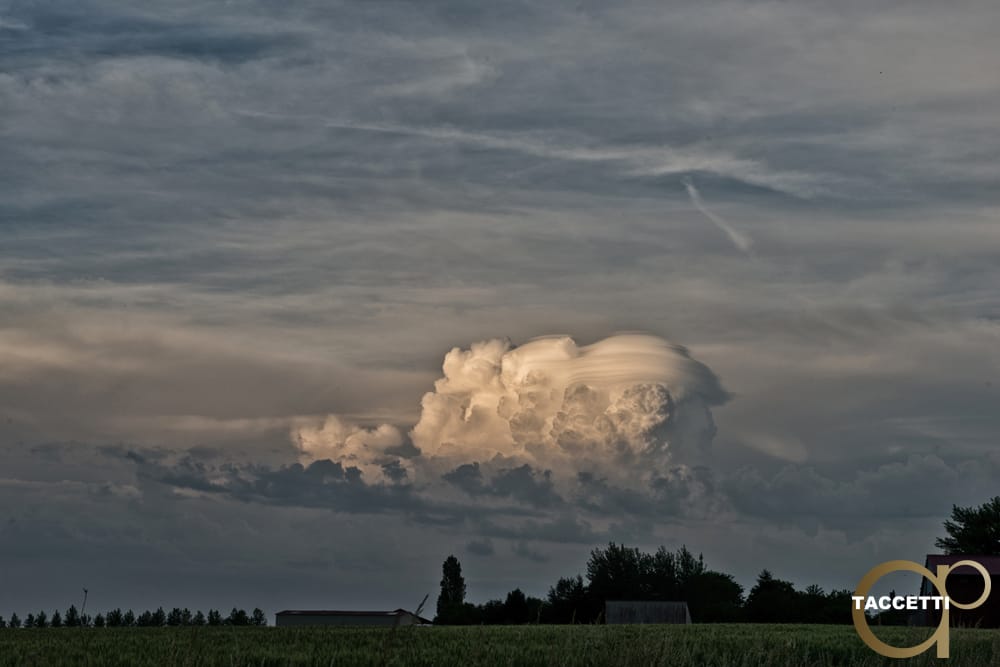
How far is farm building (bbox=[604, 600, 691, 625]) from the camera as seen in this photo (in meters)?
109

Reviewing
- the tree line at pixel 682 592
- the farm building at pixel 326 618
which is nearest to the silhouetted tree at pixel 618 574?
the tree line at pixel 682 592

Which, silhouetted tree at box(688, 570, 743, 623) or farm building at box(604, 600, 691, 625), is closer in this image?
farm building at box(604, 600, 691, 625)

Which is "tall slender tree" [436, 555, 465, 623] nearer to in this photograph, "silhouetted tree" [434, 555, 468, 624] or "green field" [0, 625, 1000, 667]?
"silhouetted tree" [434, 555, 468, 624]

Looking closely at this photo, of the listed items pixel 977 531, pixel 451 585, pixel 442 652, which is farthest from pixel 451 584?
pixel 442 652

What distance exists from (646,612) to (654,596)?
36.0 metres

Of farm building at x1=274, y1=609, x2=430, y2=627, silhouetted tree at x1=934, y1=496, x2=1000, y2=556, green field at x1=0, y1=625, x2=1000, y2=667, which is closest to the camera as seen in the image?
green field at x1=0, y1=625, x2=1000, y2=667

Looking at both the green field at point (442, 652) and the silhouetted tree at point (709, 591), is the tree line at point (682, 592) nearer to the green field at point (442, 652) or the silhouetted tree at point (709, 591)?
the silhouetted tree at point (709, 591)

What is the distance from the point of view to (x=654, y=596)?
14588 centimetres

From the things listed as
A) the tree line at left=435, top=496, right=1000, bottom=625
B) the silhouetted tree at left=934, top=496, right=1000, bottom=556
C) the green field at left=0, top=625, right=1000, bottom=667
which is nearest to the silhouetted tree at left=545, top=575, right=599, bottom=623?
the tree line at left=435, top=496, right=1000, bottom=625

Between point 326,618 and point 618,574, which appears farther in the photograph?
point 618,574

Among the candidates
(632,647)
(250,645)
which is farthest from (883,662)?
(250,645)

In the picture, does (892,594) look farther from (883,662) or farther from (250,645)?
(250,645)

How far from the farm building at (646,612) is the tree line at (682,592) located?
344cm

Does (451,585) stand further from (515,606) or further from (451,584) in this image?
(515,606)
